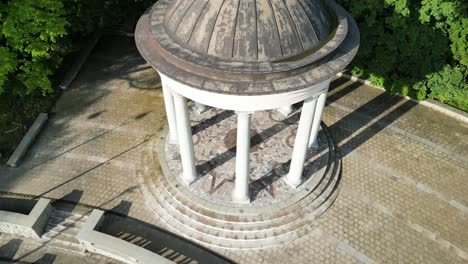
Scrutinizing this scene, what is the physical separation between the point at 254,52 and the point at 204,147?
951cm

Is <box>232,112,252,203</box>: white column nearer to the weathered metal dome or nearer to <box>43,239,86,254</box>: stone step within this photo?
the weathered metal dome

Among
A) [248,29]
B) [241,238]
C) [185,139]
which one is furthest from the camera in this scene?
[241,238]

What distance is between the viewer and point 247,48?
1448 cm

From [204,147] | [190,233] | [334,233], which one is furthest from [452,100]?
[190,233]

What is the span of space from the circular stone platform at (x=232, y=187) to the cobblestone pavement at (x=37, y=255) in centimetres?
421

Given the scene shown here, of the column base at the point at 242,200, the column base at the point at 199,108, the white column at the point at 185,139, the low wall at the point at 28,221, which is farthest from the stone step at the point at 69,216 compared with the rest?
the column base at the point at 199,108

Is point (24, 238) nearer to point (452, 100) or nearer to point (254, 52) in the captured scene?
point (254, 52)

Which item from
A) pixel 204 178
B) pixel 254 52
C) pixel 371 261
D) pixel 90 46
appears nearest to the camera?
pixel 254 52

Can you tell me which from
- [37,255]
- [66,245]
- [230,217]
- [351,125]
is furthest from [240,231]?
[351,125]

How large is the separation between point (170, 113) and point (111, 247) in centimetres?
789

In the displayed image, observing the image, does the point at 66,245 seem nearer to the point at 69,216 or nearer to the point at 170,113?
the point at 69,216

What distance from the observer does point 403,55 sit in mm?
25062

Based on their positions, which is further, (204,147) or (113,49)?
(113,49)

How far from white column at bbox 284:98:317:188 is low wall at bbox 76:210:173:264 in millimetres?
8017
